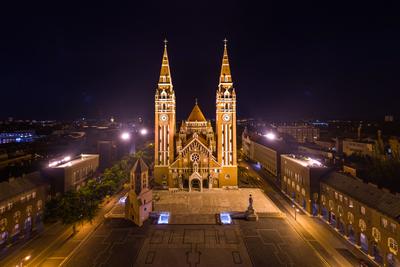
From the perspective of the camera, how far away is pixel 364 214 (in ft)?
125

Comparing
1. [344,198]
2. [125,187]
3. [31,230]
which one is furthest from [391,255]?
[125,187]

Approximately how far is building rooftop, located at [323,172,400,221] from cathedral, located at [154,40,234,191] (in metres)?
29.4

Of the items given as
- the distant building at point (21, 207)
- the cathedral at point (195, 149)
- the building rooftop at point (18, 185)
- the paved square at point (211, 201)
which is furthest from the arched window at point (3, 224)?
the cathedral at point (195, 149)

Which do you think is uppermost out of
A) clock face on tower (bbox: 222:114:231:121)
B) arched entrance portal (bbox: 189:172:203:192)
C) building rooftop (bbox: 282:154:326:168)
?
clock face on tower (bbox: 222:114:231:121)

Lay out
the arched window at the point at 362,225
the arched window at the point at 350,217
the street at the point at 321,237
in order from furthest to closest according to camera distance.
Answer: the arched window at the point at 350,217
the arched window at the point at 362,225
the street at the point at 321,237

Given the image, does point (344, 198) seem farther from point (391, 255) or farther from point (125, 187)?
point (125, 187)

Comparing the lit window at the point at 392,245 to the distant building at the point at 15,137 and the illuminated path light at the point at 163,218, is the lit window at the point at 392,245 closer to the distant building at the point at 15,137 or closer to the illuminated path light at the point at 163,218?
the illuminated path light at the point at 163,218

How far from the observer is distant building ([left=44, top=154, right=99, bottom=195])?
54.2 m

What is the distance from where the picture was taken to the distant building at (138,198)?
157 feet

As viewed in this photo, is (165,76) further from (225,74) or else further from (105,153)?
(105,153)

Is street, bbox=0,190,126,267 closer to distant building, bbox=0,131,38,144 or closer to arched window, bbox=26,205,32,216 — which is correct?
arched window, bbox=26,205,32,216

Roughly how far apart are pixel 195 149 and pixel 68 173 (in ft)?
105

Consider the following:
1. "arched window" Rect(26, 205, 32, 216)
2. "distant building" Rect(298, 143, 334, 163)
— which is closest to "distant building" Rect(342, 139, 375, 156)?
"distant building" Rect(298, 143, 334, 163)

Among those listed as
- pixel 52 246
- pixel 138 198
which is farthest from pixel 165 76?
pixel 52 246
